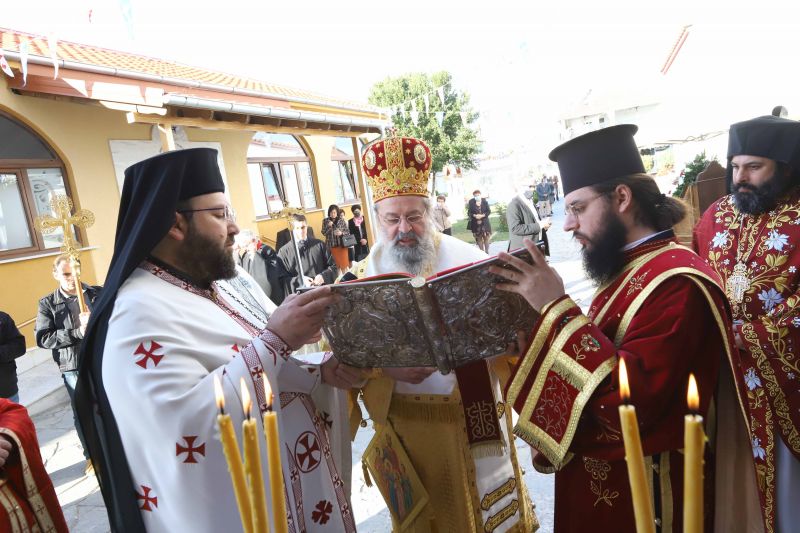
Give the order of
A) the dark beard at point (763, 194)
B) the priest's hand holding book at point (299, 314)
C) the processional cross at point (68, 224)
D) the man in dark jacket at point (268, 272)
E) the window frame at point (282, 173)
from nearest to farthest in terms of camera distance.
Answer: the priest's hand holding book at point (299, 314)
the dark beard at point (763, 194)
the processional cross at point (68, 224)
the man in dark jacket at point (268, 272)
the window frame at point (282, 173)

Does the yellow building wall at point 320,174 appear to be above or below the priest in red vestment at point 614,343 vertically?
above

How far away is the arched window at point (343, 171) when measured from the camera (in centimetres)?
1706

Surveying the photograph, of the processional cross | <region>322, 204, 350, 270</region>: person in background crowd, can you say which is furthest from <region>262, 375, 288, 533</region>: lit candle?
<region>322, 204, 350, 270</region>: person in background crowd

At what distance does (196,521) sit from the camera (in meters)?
1.54

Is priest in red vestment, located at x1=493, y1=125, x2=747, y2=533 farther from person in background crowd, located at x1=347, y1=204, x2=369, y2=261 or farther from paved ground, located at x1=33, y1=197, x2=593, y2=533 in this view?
person in background crowd, located at x1=347, y1=204, x2=369, y2=261

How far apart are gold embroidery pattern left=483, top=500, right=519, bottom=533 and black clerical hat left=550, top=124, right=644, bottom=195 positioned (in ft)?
5.22

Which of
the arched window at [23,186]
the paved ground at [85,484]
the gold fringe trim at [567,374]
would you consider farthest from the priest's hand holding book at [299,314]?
the arched window at [23,186]

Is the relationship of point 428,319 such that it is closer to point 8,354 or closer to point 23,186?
point 8,354

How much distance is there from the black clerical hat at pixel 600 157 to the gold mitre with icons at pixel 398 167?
1.25 metres

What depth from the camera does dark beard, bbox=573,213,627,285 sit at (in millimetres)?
1715

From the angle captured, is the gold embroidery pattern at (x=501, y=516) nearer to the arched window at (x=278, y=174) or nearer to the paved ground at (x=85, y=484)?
the paved ground at (x=85, y=484)

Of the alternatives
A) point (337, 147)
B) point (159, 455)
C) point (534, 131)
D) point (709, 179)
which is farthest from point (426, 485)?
point (534, 131)

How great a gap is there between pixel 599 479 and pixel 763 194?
1896mm

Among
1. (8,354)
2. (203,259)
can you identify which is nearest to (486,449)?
(203,259)
